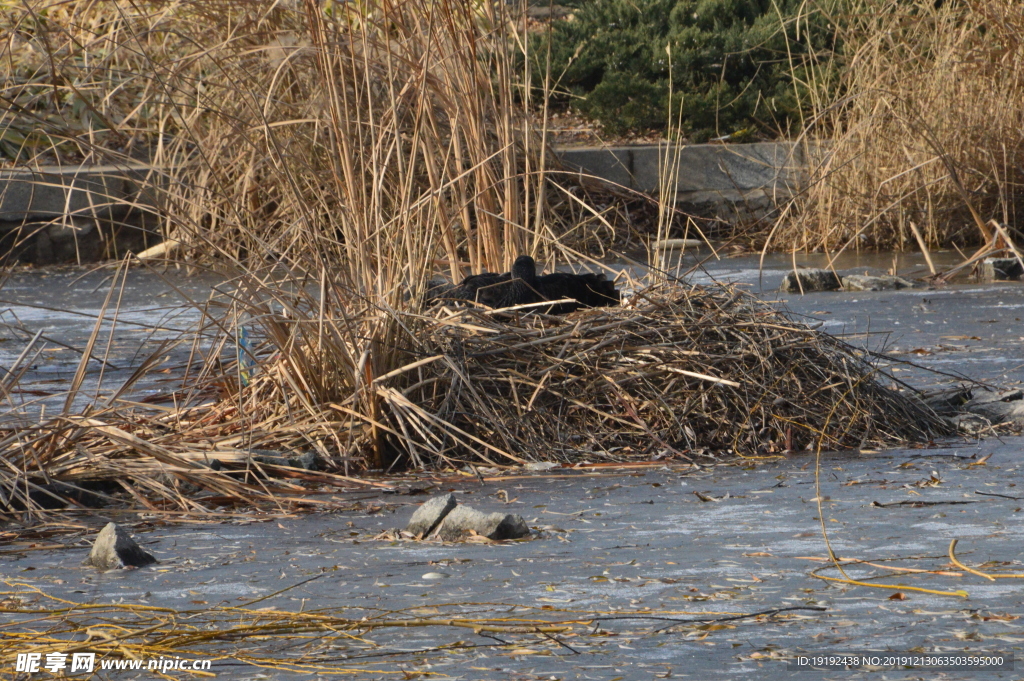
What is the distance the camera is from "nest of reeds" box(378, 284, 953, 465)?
4195 millimetres

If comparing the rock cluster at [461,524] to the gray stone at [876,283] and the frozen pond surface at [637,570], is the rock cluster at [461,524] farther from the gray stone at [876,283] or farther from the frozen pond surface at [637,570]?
the gray stone at [876,283]

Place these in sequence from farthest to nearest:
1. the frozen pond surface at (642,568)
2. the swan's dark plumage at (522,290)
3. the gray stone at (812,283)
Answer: the gray stone at (812,283)
the swan's dark plumage at (522,290)
the frozen pond surface at (642,568)

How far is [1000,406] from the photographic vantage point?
4582 mm

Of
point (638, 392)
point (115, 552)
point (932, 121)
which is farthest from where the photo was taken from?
point (932, 121)

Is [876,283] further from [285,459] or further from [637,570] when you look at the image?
[637,570]

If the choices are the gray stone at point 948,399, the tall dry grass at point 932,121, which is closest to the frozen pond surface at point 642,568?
the gray stone at point 948,399

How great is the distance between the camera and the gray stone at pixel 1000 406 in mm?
4488

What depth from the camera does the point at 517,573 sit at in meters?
2.86

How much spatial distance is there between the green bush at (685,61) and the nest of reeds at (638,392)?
8.75 meters

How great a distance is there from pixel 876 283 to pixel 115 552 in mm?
6170

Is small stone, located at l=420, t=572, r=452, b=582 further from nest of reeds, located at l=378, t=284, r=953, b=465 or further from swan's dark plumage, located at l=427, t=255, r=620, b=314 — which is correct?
swan's dark plumage, located at l=427, t=255, r=620, b=314

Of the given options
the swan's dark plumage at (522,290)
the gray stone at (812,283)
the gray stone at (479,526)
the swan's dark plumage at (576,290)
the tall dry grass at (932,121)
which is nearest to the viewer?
the gray stone at (479,526)

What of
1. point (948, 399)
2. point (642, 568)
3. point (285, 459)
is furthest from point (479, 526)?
point (948, 399)

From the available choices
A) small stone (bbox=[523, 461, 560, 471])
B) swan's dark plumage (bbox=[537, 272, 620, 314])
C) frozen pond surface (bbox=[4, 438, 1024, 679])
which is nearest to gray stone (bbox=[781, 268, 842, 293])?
swan's dark plumage (bbox=[537, 272, 620, 314])
